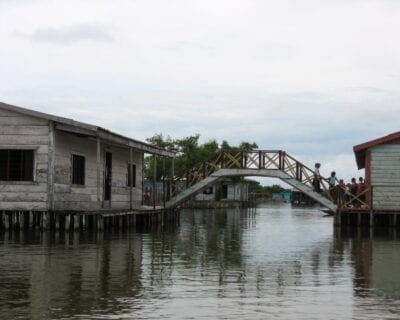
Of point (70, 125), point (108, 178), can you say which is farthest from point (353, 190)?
point (70, 125)

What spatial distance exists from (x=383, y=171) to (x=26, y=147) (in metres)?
16.1

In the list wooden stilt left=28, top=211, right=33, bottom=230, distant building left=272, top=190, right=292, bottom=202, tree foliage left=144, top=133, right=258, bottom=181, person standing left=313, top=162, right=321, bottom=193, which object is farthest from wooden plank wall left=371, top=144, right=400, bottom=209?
distant building left=272, top=190, right=292, bottom=202

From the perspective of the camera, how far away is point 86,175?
26484mm

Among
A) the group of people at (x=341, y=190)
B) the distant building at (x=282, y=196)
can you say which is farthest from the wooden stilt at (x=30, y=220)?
the distant building at (x=282, y=196)

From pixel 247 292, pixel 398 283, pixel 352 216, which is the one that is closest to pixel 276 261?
pixel 398 283

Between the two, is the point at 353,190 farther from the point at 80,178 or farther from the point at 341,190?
the point at 80,178

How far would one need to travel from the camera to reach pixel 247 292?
10.9 meters

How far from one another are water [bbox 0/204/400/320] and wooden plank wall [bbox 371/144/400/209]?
10819mm

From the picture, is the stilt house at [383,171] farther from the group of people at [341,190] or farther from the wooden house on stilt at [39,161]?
the wooden house on stilt at [39,161]

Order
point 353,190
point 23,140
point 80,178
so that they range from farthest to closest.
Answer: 1. point 353,190
2. point 80,178
3. point 23,140

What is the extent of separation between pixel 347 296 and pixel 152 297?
2.94m

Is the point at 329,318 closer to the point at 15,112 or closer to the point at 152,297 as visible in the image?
the point at 152,297

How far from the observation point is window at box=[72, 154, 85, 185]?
2545 centimetres

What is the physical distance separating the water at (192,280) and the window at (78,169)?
15.7ft
